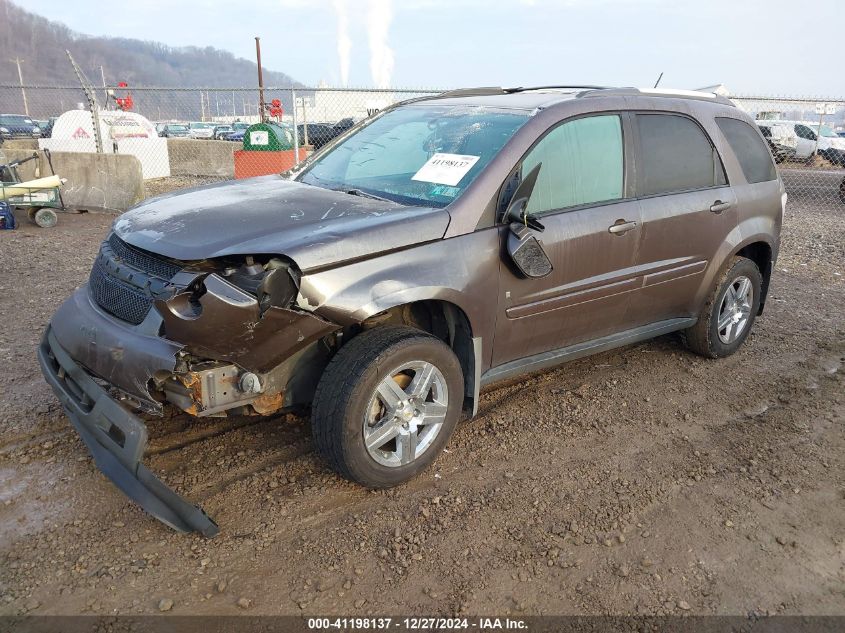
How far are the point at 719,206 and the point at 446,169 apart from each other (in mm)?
2095

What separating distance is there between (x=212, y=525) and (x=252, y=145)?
32.6 ft

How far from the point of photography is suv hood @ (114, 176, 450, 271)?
9.11ft

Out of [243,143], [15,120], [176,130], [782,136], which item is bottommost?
[176,130]

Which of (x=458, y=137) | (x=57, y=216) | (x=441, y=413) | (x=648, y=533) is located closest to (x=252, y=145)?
(x=57, y=216)

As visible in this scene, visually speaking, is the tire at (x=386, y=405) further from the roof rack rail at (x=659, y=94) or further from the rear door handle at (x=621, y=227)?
the roof rack rail at (x=659, y=94)

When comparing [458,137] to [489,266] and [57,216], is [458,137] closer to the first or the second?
[489,266]

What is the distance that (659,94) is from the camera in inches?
167

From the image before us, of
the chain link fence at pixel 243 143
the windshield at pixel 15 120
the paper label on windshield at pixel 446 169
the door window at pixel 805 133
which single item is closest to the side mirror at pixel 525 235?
the paper label on windshield at pixel 446 169

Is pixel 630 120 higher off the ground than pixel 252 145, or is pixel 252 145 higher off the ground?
pixel 630 120

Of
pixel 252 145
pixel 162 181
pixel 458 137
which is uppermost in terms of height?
pixel 458 137

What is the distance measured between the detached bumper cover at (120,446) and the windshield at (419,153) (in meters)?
1.69

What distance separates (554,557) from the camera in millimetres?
2770

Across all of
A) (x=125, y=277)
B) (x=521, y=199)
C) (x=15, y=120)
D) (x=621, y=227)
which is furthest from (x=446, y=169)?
(x=15, y=120)

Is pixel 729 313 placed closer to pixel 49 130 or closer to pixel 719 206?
pixel 719 206
